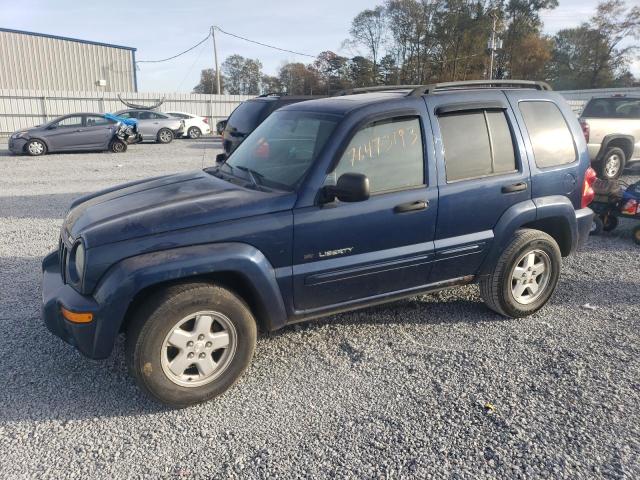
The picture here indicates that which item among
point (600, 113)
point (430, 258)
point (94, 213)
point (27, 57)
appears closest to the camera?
point (94, 213)

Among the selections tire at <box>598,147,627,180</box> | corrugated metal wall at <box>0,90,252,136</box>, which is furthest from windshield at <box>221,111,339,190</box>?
corrugated metal wall at <box>0,90,252,136</box>

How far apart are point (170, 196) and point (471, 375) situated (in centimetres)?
241

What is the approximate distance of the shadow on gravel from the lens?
8.11m

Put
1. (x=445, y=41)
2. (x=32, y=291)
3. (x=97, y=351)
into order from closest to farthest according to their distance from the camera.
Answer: (x=97, y=351) < (x=32, y=291) < (x=445, y=41)

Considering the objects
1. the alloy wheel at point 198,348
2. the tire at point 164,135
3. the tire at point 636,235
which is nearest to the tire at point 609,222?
the tire at point 636,235

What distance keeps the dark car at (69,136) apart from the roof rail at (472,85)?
15.3 meters

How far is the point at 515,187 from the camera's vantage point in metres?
4.04

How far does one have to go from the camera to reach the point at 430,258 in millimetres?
3787

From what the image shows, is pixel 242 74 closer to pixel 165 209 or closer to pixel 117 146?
pixel 117 146

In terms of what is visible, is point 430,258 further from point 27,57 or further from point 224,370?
point 27,57

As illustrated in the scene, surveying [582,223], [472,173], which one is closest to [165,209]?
[472,173]

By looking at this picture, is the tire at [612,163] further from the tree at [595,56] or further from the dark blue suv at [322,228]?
the tree at [595,56]

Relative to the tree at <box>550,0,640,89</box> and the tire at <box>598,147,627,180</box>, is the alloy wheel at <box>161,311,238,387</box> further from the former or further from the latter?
the tree at <box>550,0,640,89</box>

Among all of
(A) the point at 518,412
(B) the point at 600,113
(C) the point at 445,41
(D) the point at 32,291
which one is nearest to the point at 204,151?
(B) the point at 600,113
